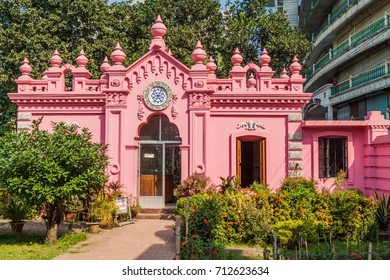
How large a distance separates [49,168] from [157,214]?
17.1 feet

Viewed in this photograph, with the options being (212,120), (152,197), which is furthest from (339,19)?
(152,197)

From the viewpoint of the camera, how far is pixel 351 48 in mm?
22141

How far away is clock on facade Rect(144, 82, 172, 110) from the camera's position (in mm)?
14211

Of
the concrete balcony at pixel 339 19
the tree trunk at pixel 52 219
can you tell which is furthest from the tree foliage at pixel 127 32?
the tree trunk at pixel 52 219

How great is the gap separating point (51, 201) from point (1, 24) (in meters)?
14.9

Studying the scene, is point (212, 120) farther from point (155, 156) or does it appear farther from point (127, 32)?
point (127, 32)

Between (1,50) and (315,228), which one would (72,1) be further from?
(315,228)

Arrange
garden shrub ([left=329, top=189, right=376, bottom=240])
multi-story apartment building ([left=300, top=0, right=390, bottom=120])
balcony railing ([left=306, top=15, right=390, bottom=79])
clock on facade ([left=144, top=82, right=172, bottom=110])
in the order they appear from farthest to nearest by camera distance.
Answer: multi-story apartment building ([left=300, top=0, right=390, bottom=120]) → balcony railing ([left=306, top=15, right=390, bottom=79]) → clock on facade ([left=144, top=82, right=172, bottom=110]) → garden shrub ([left=329, top=189, right=376, bottom=240])

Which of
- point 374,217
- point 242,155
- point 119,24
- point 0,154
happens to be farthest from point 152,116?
point 119,24

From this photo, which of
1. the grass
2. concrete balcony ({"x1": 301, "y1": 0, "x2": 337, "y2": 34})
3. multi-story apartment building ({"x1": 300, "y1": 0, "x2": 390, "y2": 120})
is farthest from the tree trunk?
concrete balcony ({"x1": 301, "y1": 0, "x2": 337, "y2": 34})

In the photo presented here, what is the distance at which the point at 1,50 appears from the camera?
2070cm

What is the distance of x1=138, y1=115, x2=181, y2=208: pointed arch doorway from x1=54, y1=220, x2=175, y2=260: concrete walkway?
2.13 m

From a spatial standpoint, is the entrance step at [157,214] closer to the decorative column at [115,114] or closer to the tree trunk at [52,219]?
the decorative column at [115,114]

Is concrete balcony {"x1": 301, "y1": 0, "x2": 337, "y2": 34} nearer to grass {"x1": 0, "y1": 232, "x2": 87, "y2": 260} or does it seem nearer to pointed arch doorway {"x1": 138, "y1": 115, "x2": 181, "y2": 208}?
pointed arch doorway {"x1": 138, "y1": 115, "x2": 181, "y2": 208}
